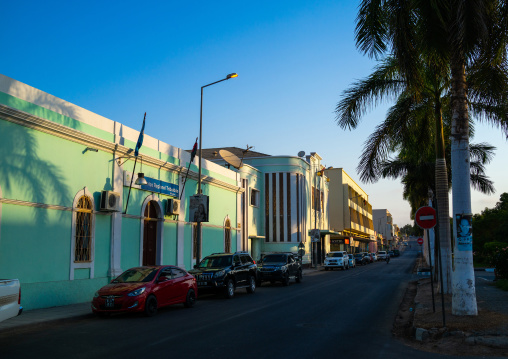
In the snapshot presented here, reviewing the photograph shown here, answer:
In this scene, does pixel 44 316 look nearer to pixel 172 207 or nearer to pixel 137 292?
pixel 137 292

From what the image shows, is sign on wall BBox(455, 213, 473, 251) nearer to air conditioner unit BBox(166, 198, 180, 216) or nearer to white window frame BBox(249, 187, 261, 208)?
air conditioner unit BBox(166, 198, 180, 216)

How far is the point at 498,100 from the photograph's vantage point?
13992 millimetres

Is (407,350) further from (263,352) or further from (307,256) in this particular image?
(307,256)

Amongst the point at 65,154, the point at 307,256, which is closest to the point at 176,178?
the point at 65,154

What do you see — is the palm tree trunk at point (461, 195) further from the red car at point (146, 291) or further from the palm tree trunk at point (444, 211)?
the red car at point (146, 291)

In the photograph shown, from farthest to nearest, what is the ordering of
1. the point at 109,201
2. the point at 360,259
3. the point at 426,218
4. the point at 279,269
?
the point at 360,259 < the point at 279,269 < the point at 109,201 < the point at 426,218

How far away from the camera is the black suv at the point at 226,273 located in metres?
18.4

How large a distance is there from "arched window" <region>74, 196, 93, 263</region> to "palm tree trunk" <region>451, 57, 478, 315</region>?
12.8 metres

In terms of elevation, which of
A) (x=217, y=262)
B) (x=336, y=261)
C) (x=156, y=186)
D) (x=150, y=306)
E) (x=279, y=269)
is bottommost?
(x=336, y=261)

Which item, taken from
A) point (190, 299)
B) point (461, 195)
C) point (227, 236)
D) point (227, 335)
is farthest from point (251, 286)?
point (461, 195)

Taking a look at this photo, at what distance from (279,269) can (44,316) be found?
48.3 feet

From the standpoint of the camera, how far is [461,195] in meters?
11.5

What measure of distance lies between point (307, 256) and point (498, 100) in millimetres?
38088

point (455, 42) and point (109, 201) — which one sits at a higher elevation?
point (455, 42)
